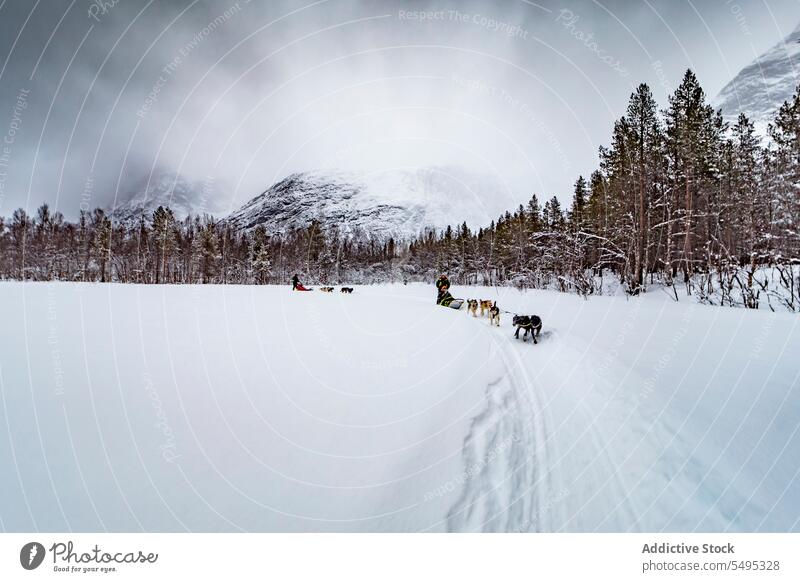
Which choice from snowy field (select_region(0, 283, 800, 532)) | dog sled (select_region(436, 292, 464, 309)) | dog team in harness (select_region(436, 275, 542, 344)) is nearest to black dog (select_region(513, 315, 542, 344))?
dog team in harness (select_region(436, 275, 542, 344))

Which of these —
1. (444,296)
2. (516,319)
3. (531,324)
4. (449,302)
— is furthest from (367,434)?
(444,296)

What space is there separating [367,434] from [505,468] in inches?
63.1

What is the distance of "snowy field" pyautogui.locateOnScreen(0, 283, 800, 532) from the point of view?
2484mm

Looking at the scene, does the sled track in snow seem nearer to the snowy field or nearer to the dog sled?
the snowy field

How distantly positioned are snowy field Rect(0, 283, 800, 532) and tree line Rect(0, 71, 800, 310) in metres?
5.93

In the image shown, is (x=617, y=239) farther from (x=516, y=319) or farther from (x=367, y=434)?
(x=367, y=434)

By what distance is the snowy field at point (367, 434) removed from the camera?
2.48 m

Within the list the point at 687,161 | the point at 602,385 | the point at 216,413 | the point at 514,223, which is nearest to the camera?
the point at 216,413

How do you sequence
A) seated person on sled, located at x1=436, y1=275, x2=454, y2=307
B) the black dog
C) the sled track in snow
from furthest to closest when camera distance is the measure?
seated person on sled, located at x1=436, y1=275, x2=454, y2=307 → the black dog → the sled track in snow
